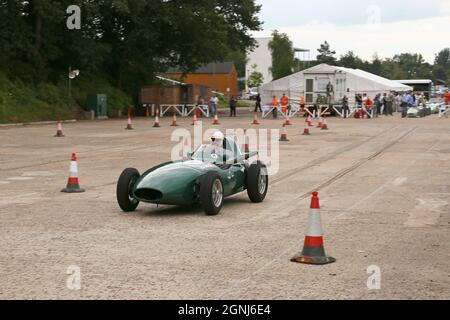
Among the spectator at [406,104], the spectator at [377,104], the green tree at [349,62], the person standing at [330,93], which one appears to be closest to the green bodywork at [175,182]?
the spectator at [377,104]

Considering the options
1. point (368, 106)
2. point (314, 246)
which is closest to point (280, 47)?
point (368, 106)

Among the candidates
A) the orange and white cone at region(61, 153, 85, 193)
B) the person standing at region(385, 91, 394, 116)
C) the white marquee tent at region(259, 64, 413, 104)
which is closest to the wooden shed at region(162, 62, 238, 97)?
the white marquee tent at region(259, 64, 413, 104)

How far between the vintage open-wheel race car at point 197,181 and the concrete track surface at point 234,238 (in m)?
0.28

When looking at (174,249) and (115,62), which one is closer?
(174,249)

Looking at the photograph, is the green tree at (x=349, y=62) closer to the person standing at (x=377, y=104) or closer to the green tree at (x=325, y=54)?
the green tree at (x=325, y=54)

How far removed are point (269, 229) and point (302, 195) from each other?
367 centimetres

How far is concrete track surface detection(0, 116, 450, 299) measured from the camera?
7.25 meters

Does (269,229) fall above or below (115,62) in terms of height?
below

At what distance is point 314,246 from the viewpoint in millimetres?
8438

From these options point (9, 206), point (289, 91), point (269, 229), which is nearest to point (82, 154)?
point (9, 206)

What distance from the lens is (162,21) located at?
50656 millimetres

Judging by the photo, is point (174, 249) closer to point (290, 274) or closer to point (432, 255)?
point (290, 274)

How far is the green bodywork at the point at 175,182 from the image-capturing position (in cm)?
1122

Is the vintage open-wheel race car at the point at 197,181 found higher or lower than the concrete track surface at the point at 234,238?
higher
